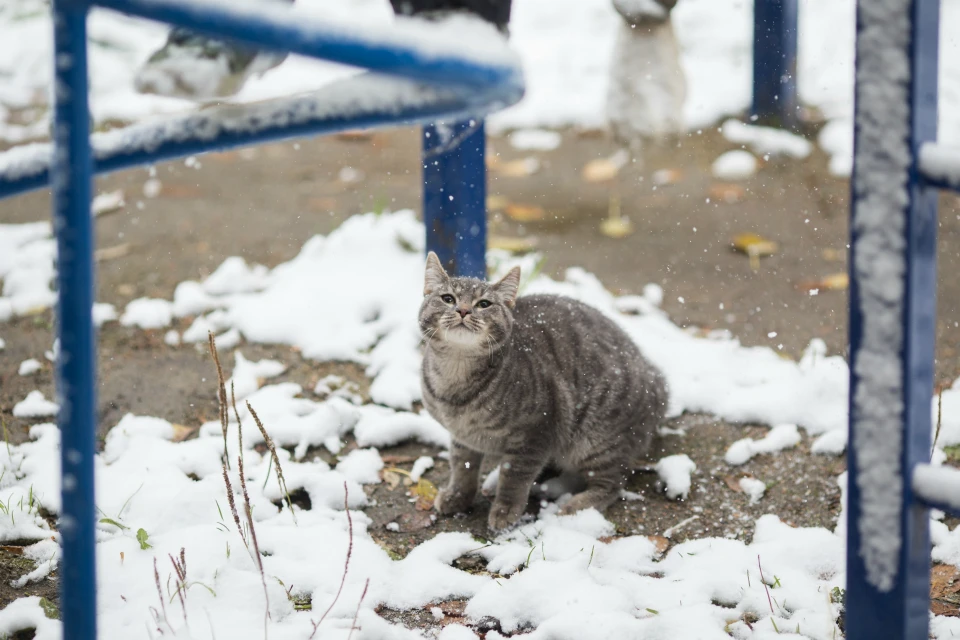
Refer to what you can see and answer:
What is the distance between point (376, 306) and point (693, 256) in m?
1.42

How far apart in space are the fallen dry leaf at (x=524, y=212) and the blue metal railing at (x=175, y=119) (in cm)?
312

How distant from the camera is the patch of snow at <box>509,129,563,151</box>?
220 inches

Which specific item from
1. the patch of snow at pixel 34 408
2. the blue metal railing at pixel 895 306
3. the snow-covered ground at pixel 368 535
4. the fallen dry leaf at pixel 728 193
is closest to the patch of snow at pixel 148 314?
the snow-covered ground at pixel 368 535

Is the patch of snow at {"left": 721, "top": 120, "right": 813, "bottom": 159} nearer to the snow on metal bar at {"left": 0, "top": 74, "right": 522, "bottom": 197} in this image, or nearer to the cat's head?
the cat's head

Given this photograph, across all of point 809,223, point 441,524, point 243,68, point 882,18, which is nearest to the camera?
point 882,18

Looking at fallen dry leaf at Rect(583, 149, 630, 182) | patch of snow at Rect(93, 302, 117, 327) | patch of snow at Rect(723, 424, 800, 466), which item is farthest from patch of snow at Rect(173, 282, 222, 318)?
fallen dry leaf at Rect(583, 149, 630, 182)

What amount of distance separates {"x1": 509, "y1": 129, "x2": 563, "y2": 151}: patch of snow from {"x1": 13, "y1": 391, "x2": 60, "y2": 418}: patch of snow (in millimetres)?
3265

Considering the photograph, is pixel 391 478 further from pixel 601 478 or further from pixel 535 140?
pixel 535 140

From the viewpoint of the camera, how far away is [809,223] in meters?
4.36

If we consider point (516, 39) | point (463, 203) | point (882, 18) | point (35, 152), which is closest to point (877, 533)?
point (882, 18)

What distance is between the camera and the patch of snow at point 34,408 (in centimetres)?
290

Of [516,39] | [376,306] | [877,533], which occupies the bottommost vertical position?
[376,306]

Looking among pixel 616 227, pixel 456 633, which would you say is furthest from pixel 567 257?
pixel 456 633

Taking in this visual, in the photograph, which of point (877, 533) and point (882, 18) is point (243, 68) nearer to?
point (882, 18)
